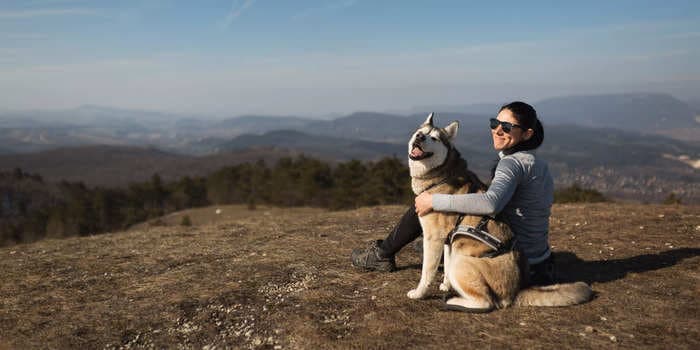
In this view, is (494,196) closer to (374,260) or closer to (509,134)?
(509,134)

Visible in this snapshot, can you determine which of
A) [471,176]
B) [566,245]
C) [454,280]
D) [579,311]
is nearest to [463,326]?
[454,280]

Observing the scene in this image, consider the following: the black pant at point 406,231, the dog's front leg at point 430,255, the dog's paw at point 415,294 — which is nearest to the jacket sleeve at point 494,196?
the dog's front leg at point 430,255

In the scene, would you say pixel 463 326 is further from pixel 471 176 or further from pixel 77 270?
pixel 77 270

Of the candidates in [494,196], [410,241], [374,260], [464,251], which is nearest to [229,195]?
[374,260]

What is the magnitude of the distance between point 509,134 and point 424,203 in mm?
1264

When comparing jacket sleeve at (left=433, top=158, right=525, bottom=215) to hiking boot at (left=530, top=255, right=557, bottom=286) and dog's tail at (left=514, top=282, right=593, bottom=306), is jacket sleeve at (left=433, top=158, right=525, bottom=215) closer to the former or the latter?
dog's tail at (left=514, top=282, right=593, bottom=306)

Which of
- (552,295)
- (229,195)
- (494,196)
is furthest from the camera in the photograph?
(229,195)

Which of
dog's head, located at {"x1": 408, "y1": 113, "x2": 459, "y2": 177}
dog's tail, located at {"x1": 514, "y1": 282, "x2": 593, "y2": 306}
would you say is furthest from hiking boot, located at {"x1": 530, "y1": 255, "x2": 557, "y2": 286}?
dog's head, located at {"x1": 408, "y1": 113, "x2": 459, "y2": 177}

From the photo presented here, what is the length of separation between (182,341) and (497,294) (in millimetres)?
3732

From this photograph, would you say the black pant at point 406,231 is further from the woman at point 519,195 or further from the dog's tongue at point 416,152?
the dog's tongue at point 416,152

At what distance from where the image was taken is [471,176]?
5402 mm

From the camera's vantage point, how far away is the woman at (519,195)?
470 cm

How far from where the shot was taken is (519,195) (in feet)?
16.4

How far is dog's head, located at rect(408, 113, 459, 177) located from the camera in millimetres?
5090
